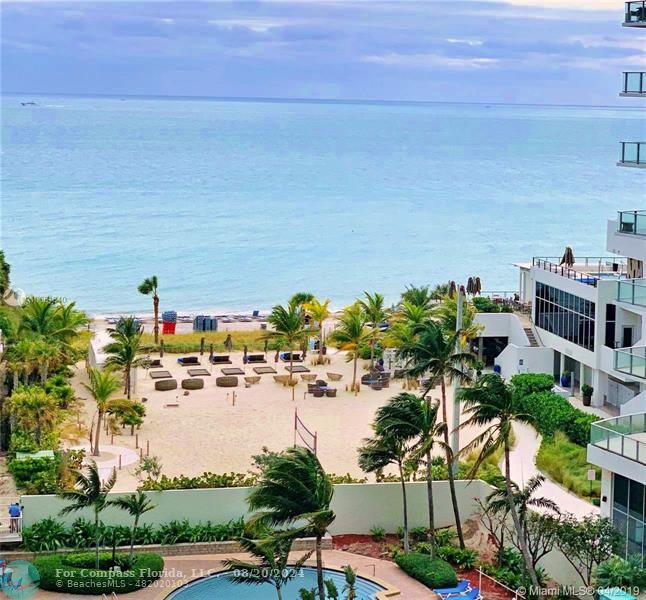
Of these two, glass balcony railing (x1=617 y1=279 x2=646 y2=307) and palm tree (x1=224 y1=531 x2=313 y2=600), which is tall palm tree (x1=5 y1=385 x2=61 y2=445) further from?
glass balcony railing (x1=617 y1=279 x2=646 y2=307)

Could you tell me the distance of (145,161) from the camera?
17338 centimetres

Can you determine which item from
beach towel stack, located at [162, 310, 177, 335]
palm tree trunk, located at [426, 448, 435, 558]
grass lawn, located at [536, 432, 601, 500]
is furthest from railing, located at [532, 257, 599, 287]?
beach towel stack, located at [162, 310, 177, 335]

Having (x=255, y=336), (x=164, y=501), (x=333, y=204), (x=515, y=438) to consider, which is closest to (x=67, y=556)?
(x=164, y=501)

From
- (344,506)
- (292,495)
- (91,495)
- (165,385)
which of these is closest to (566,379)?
(165,385)

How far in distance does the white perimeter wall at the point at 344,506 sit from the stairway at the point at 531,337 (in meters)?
13.7

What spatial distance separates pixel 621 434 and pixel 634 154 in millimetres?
9945

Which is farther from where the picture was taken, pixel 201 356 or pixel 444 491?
→ pixel 201 356

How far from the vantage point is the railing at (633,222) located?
3155cm

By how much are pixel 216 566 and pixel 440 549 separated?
461cm

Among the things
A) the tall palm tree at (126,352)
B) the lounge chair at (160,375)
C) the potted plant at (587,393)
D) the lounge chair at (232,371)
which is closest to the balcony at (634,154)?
the potted plant at (587,393)

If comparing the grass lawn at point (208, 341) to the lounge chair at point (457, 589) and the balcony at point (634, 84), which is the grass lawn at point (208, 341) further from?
the lounge chair at point (457, 589)

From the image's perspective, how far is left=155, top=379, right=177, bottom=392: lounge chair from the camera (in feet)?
125

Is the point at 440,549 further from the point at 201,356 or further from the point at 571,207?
the point at 571,207

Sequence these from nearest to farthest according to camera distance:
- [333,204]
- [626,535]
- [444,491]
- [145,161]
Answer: [626,535] < [444,491] < [333,204] < [145,161]
